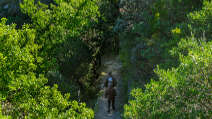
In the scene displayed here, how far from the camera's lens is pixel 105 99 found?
15.9 meters

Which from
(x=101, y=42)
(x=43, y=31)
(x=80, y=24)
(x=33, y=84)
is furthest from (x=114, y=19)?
(x=33, y=84)

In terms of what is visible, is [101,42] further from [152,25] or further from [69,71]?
[152,25]

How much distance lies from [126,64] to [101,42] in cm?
283

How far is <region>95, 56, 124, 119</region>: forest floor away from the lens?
14.0 m

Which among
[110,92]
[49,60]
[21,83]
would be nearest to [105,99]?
[110,92]

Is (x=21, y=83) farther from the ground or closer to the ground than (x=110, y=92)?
farther from the ground

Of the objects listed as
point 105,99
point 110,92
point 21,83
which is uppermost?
point 21,83

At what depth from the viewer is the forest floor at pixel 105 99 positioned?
14.0 m

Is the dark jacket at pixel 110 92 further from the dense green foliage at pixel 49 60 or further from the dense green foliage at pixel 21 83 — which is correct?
the dense green foliage at pixel 21 83

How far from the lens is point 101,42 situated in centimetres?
1902

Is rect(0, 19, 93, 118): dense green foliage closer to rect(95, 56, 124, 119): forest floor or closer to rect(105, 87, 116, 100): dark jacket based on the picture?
rect(105, 87, 116, 100): dark jacket

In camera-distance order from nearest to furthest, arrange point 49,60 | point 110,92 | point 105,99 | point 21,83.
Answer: point 21,83 < point 110,92 < point 49,60 < point 105,99

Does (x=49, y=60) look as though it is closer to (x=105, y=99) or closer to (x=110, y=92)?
(x=110, y=92)

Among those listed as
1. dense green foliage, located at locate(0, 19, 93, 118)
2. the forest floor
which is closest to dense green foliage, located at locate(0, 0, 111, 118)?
dense green foliage, located at locate(0, 19, 93, 118)
